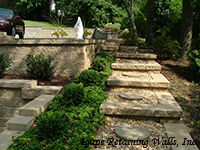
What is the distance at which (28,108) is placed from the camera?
11.5 feet

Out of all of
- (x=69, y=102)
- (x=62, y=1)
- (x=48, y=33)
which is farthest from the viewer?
(x=62, y=1)

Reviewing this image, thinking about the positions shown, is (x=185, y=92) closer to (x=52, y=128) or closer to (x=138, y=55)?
(x=138, y=55)

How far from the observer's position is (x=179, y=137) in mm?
2939

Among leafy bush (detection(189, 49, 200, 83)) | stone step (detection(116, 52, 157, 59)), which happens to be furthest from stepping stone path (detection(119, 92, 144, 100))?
stone step (detection(116, 52, 157, 59))

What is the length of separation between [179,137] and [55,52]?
3.96 metres

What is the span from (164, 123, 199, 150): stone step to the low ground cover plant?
3.71 ft

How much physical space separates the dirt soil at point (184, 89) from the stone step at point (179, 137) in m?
0.32

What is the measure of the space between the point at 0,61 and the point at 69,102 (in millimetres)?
2651

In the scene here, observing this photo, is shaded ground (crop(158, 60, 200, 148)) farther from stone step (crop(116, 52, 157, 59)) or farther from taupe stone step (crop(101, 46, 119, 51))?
taupe stone step (crop(101, 46, 119, 51))

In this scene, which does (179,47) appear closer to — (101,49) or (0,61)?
(101,49)

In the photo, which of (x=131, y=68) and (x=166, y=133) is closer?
(x=166, y=133)

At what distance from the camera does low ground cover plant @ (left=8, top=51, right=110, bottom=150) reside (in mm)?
2639

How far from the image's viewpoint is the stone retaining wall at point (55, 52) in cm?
549

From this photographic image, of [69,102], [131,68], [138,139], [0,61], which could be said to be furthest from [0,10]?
[138,139]
